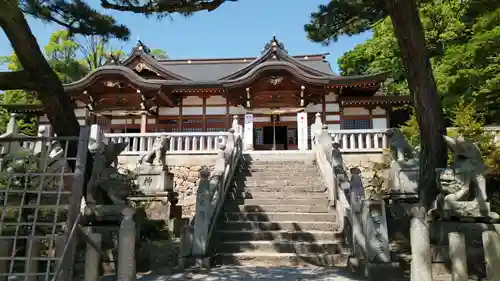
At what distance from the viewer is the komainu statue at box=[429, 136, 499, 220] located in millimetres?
5773

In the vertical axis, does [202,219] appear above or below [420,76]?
below

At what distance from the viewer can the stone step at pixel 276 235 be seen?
24.4 feet

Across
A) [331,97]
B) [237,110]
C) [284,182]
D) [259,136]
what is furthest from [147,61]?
[284,182]

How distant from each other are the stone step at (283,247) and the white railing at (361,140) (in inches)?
247

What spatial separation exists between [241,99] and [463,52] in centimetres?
959

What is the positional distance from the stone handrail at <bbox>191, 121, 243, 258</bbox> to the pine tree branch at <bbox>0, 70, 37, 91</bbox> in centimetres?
327

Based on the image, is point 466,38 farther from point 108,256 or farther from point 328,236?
point 108,256

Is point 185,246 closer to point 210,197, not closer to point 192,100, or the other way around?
point 210,197

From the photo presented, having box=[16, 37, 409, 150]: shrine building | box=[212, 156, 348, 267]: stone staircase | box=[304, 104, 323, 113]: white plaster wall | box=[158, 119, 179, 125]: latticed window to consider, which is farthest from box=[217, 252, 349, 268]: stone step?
box=[158, 119, 179, 125]: latticed window

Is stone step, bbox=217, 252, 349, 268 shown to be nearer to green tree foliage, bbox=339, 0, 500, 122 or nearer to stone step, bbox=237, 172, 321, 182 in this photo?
stone step, bbox=237, 172, 321, 182

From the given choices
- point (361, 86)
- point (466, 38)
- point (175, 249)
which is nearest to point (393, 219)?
point (175, 249)

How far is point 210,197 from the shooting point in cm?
764

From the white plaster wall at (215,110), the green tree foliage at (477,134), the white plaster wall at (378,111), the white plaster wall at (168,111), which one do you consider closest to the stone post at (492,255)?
the green tree foliage at (477,134)

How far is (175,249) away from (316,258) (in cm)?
251
